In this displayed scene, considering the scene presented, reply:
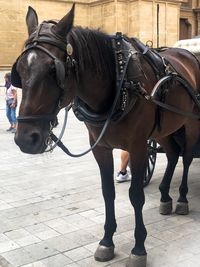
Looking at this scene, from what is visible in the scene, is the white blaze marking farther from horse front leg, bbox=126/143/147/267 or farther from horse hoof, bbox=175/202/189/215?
horse hoof, bbox=175/202/189/215

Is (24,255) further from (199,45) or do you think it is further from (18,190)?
(199,45)

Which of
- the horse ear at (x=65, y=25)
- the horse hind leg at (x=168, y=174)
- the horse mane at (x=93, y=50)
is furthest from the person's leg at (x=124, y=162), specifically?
the horse ear at (x=65, y=25)

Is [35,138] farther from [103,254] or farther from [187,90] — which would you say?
[187,90]

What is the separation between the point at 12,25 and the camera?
2414 cm

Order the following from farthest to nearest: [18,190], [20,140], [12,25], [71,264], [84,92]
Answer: [12,25], [18,190], [71,264], [84,92], [20,140]

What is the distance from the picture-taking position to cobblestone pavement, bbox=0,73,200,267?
397 centimetres

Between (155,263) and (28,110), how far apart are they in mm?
1860

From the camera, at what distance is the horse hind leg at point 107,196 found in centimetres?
390

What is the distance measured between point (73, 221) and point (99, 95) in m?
1.93

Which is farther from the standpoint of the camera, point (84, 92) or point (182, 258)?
point (182, 258)

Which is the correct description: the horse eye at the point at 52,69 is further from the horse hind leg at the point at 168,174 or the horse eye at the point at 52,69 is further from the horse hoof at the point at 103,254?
the horse hind leg at the point at 168,174

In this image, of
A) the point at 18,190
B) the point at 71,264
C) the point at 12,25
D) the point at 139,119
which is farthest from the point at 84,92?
the point at 12,25

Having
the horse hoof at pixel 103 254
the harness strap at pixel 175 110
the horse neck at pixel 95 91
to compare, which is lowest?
the horse hoof at pixel 103 254

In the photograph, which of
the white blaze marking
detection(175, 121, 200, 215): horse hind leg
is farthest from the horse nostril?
detection(175, 121, 200, 215): horse hind leg
